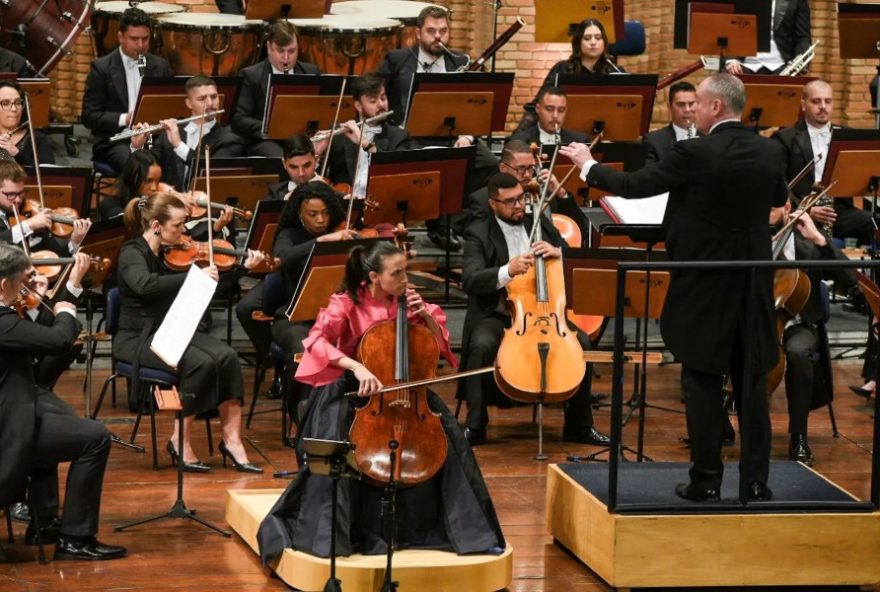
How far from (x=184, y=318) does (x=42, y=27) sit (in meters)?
4.06

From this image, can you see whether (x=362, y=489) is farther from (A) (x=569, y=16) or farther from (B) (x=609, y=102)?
(A) (x=569, y=16)

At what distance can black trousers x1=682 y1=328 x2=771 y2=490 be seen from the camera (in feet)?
16.5

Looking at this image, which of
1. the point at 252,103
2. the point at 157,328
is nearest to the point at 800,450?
the point at 157,328

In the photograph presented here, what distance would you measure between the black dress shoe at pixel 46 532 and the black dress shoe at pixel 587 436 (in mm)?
2365

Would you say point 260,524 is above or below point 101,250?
below

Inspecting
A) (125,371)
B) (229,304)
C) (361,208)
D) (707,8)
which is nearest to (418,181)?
(361,208)

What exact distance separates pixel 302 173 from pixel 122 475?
180 centimetres

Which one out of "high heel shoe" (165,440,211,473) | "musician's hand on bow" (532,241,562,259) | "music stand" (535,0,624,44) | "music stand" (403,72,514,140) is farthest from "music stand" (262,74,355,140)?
"high heel shoe" (165,440,211,473)

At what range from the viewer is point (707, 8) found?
884 centimetres

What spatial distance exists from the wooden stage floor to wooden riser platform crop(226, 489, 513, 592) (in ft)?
0.44

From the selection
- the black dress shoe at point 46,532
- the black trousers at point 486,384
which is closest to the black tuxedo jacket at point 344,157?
the black trousers at point 486,384

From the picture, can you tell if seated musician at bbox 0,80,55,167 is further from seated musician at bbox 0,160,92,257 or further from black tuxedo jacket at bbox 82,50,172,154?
black tuxedo jacket at bbox 82,50,172,154

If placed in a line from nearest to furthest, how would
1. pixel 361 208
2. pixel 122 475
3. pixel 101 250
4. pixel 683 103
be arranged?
pixel 122 475 → pixel 101 250 → pixel 361 208 → pixel 683 103

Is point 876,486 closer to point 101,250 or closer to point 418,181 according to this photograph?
point 418,181
